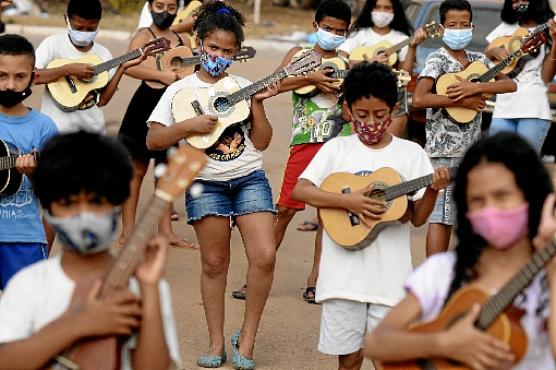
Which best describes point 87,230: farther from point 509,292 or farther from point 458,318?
point 509,292

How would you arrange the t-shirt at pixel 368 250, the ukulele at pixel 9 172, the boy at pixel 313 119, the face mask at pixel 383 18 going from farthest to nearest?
the face mask at pixel 383 18 → the boy at pixel 313 119 → the ukulele at pixel 9 172 → the t-shirt at pixel 368 250

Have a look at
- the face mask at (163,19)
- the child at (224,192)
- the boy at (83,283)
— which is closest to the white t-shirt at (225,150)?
the child at (224,192)

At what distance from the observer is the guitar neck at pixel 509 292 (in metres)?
3.44

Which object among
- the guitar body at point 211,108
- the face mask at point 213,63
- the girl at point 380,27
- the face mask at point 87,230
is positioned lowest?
the face mask at point 87,230

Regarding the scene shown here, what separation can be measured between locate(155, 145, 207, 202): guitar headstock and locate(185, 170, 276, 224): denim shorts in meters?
2.84

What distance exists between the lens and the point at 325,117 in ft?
25.8

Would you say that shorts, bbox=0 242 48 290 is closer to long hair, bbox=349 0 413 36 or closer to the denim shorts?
the denim shorts

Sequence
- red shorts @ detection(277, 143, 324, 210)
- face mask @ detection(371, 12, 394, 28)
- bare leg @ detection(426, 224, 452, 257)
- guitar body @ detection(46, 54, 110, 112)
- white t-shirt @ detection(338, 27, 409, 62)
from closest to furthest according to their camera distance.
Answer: bare leg @ detection(426, 224, 452, 257) < red shorts @ detection(277, 143, 324, 210) < guitar body @ detection(46, 54, 110, 112) < white t-shirt @ detection(338, 27, 409, 62) < face mask @ detection(371, 12, 394, 28)

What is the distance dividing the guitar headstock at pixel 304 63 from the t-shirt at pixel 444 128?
0.86m

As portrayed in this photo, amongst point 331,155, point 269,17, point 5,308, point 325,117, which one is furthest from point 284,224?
point 269,17

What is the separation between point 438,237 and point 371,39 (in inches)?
88.9

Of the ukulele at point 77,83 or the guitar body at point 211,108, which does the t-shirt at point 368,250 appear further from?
the ukulele at point 77,83

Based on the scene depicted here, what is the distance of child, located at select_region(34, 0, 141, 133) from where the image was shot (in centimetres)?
812

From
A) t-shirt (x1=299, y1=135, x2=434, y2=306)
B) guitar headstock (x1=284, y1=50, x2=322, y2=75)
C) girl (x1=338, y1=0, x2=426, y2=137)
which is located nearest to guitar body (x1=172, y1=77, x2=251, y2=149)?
guitar headstock (x1=284, y1=50, x2=322, y2=75)
